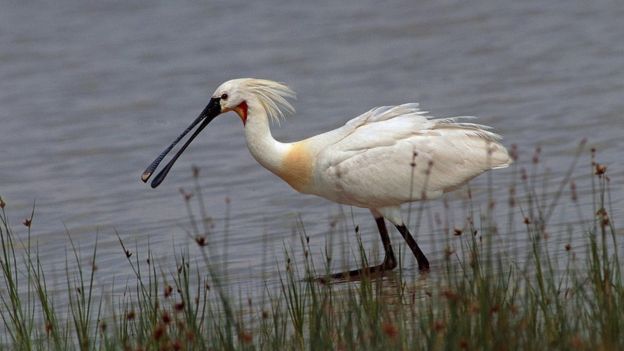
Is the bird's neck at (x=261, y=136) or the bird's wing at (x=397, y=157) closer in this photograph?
the bird's wing at (x=397, y=157)

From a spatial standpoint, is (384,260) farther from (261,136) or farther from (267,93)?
(267,93)

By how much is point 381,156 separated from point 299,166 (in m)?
0.50

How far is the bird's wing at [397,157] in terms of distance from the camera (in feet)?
27.7

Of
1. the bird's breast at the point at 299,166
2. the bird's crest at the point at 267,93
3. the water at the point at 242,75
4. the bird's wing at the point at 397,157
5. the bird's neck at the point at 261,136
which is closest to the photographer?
the bird's wing at the point at 397,157

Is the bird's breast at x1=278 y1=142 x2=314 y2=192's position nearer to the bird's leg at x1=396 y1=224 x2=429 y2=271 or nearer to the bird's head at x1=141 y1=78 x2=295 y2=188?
the bird's head at x1=141 y1=78 x2=295 y2=188

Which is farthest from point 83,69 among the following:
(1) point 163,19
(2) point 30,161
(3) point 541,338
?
(3) point 541,338

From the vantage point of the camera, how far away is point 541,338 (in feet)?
16.8

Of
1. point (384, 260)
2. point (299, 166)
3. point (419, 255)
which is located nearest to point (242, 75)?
point (299, 166)

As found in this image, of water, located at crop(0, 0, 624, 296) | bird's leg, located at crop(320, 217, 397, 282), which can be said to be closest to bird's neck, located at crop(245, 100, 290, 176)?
water, located at crop(0, 0, 624, 296)

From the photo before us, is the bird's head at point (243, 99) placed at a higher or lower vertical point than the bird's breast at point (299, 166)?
higher

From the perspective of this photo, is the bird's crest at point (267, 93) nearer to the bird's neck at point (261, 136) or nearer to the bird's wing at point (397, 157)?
the bird's neck at point (261, 136)

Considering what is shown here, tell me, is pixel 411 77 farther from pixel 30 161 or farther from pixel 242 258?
pixel 242 258

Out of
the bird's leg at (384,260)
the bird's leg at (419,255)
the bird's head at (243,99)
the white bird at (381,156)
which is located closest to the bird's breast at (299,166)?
the white bird at (381,156)

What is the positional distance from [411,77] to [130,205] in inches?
199
